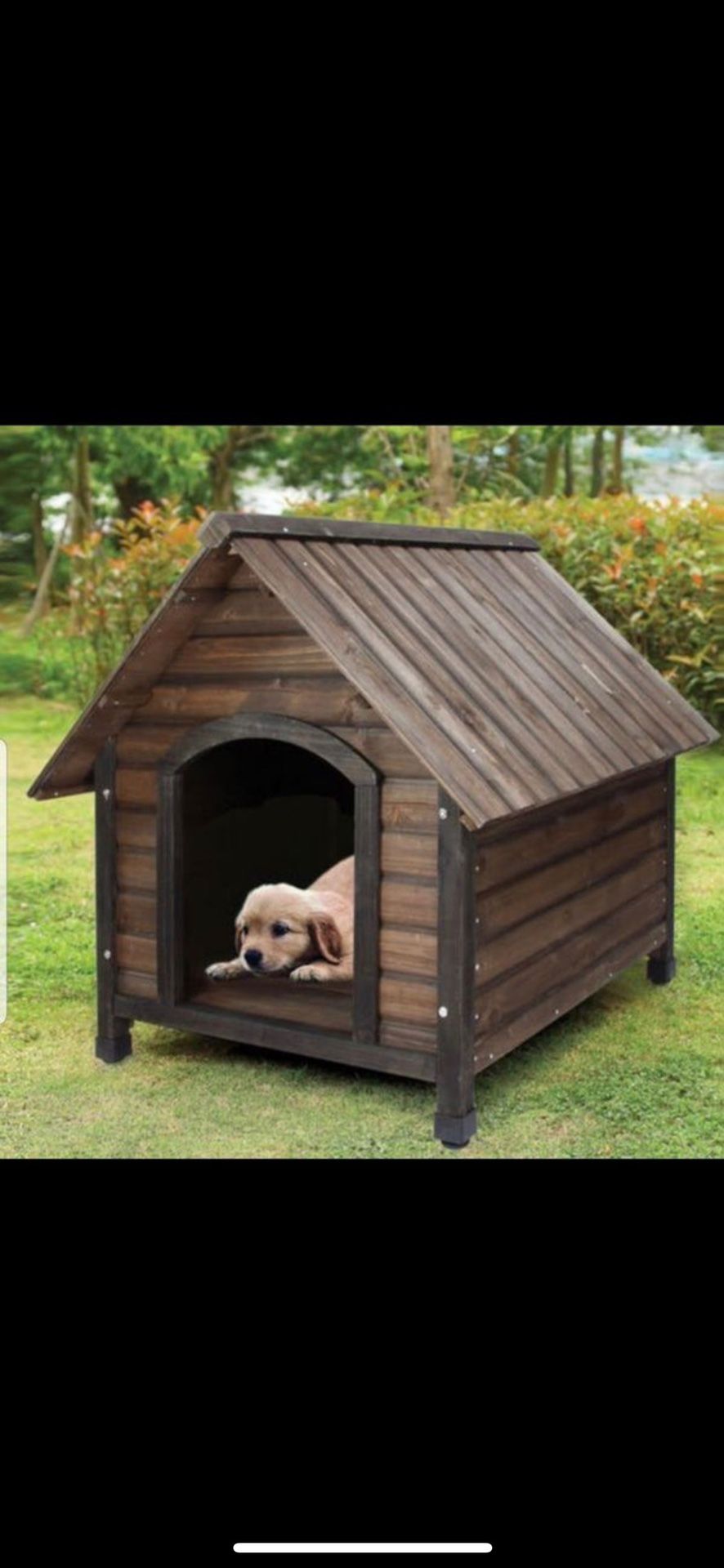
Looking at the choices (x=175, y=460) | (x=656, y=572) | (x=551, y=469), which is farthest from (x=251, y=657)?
(x=175, y=460)

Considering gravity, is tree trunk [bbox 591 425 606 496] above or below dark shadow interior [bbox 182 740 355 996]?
above

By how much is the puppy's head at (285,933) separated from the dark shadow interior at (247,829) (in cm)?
26

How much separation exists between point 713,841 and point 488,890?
458cm

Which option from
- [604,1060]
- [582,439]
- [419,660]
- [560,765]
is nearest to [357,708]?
[419,660]

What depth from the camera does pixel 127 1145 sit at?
4699 millimetres

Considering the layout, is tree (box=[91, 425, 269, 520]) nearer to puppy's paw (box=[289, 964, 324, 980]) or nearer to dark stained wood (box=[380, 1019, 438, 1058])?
puppy's paw (box=[289, 964, 324, 980])

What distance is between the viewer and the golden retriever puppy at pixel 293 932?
5.43 m

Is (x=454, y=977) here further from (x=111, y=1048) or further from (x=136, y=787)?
(x=111, y=1048)

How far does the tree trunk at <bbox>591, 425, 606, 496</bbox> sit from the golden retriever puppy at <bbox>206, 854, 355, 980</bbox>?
10323 mm

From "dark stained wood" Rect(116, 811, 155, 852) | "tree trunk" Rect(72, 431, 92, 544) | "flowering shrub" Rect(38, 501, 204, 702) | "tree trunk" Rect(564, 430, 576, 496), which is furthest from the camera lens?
"tree trunk" Rect(564, 430, 576, 496)

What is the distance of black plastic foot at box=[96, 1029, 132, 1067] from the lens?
18.3 ft

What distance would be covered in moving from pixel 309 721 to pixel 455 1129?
138 centimetres

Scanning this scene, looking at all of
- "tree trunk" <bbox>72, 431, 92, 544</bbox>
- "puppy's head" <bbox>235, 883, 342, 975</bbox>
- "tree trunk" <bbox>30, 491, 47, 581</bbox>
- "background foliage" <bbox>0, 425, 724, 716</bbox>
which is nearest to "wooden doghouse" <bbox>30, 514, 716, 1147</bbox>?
"puppy's head" <bbox>235, 883, 342, 975</bbox>

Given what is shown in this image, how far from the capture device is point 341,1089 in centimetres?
519
